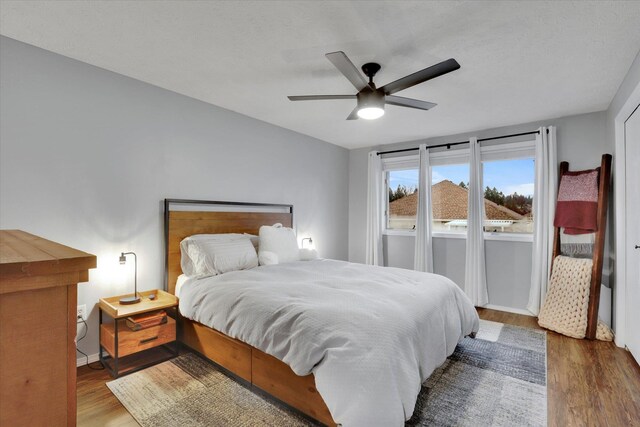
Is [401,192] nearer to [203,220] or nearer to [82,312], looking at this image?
[203,220]

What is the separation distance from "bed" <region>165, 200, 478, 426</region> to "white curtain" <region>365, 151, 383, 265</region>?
1823 mm

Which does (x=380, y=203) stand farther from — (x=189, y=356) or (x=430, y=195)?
(x=189, y=356)

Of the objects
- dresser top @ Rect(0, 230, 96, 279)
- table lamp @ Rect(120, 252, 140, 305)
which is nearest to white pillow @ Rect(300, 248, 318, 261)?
table lamp @ Rect(120, 252, 140, 305)

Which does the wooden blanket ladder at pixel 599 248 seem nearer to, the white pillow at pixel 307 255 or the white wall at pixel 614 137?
the white wall at pixel 614 137

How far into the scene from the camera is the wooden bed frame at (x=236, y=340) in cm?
191

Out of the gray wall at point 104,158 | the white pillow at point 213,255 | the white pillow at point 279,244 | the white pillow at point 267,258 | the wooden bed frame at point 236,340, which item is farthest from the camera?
the white pillow at point 279,244

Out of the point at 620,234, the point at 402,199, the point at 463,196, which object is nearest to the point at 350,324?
the point at 620,234

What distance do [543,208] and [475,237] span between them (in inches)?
32.4

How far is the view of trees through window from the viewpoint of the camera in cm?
423

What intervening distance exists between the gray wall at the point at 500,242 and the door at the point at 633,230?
0.60 metres

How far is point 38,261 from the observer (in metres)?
0.48

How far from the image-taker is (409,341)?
1.88 meters

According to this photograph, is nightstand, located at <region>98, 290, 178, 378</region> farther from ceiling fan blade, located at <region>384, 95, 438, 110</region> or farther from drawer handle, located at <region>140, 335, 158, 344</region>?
ceiling fan blade, located at <region>384, 95, 438, 110</region>

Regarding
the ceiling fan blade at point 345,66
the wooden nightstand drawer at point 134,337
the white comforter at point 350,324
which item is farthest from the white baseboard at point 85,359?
the ceiling fan blade at point 345,66
